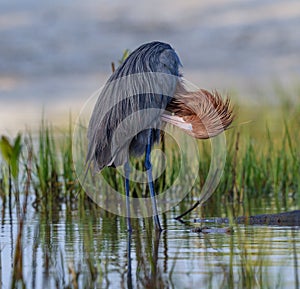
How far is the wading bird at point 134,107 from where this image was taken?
24.1 ft

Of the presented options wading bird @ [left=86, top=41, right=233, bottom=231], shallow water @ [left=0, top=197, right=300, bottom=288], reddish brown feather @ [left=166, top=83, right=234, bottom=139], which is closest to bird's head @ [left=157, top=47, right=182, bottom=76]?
wading bird @ [left=86, top=41, right=233, bottom=231]

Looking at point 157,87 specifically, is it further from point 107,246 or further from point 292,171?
point 292,171

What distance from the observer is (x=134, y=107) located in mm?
7355

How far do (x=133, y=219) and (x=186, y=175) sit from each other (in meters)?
2.09

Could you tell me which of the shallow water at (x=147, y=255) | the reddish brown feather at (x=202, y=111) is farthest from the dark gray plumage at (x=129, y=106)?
the shallow water at (x=147, y=255)

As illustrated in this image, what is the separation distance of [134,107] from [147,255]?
2.30m

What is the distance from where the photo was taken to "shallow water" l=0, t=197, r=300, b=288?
423cm

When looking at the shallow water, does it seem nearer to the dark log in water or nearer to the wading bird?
the dark log in water

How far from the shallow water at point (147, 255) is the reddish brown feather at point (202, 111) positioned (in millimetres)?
931

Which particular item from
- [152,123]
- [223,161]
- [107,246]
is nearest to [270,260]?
[107,246]

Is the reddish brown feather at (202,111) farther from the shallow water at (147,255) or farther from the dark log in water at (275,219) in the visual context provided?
the dark log in water at (275,219)

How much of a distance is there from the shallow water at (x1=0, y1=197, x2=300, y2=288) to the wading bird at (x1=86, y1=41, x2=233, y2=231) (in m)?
0.66

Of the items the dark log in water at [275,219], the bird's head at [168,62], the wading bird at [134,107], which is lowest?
the dark log in water at [275,219]

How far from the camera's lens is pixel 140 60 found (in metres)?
7.42
